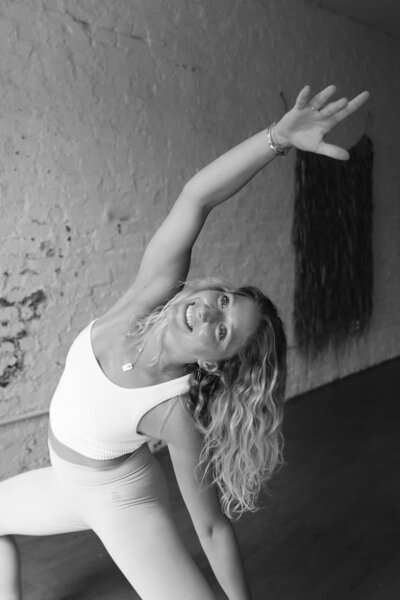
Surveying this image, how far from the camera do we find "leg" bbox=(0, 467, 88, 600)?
1.63 meters

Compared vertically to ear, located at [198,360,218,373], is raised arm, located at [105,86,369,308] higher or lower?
higher

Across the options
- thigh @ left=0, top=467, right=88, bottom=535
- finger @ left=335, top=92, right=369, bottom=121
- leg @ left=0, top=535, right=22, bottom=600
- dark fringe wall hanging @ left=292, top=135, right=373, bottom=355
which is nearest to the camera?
finger @ left=335, top=92, right=369, bottom=121

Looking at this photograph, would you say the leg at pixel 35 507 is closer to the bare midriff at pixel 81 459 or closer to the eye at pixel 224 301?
the bare midriff at pixel 81 459

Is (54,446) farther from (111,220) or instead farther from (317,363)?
(317,363)

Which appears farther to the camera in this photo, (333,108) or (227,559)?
(227,559)

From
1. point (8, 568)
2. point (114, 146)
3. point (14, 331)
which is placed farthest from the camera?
point (114, 146)

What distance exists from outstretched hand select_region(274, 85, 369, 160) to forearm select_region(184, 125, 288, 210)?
0.16 ft

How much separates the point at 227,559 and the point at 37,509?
1.69 feet

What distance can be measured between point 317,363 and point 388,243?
57.2 inches

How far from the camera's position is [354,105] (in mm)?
1327

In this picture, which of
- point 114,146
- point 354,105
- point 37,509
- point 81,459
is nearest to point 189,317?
point 81,459

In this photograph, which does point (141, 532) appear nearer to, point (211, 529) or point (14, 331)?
point (211, 529)

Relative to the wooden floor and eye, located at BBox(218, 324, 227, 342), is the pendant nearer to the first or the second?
eye, located at BBox(218, 324, 227, 342)

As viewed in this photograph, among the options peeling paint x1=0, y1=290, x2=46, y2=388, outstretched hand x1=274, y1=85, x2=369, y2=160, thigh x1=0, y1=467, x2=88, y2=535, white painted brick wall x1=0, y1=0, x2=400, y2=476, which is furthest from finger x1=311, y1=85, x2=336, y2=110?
peeling paint x1=0, y1=290, x2=46, y2=388
